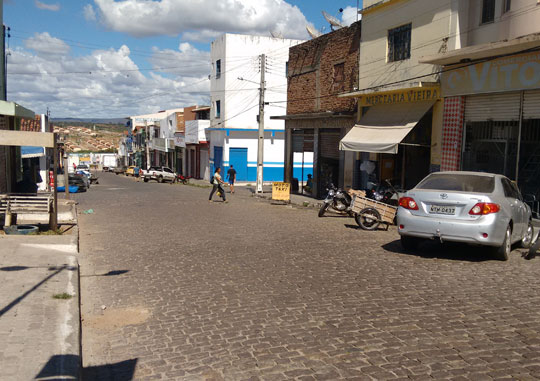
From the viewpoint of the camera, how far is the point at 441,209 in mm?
9070

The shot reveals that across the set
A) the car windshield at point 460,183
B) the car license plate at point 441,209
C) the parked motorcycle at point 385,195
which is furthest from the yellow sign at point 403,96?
the car license plate at point 441,209

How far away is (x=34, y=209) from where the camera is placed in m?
11.9

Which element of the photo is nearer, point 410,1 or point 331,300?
point 331,300

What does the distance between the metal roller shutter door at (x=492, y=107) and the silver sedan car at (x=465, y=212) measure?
4537mm

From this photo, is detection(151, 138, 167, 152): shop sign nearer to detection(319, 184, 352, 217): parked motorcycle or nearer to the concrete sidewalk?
detection(319, 184, 352, 217): parked motorcycle

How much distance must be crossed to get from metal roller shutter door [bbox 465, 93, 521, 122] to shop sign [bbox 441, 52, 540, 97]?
27 cm

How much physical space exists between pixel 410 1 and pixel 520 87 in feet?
20.2

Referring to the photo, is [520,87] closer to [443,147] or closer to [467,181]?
[443,147]

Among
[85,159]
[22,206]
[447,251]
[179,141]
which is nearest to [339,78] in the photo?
[447,251]

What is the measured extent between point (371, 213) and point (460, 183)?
4.60 metres

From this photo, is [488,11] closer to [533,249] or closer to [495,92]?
[495,92]

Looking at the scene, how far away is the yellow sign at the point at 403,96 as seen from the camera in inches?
654

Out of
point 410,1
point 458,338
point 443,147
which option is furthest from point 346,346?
point 410,1

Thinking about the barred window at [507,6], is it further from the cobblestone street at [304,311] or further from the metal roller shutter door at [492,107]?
the cobblestone street at [304,311]
